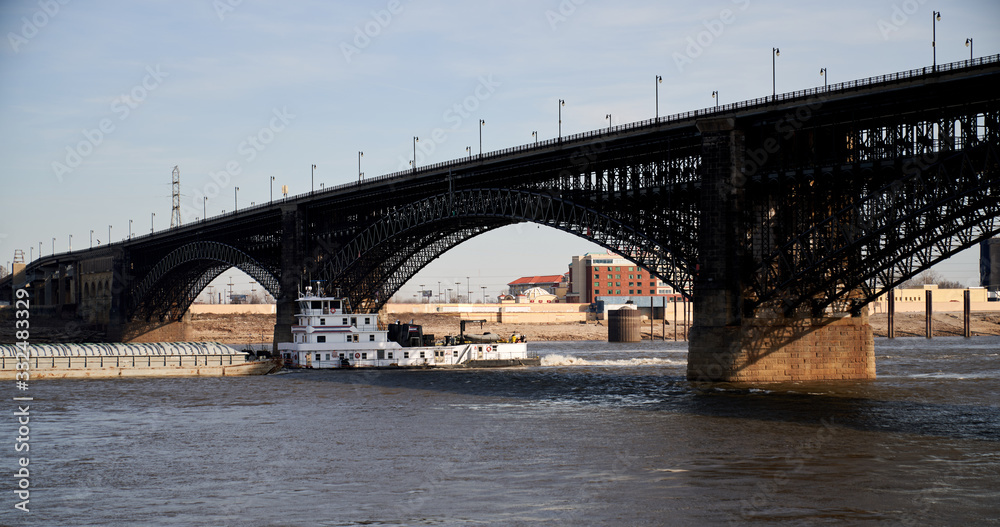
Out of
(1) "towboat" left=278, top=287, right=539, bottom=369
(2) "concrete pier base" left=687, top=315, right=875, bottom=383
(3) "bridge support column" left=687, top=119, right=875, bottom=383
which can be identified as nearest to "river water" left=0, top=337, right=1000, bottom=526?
(2) "concrete pier base" left=687, top=315, right=875, bottom=383

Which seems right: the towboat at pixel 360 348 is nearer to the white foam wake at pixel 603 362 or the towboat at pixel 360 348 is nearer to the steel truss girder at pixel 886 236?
the white foam wake at pixel 603 362

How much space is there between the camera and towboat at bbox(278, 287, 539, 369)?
78688 millimetres

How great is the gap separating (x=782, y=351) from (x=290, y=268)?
65647mm

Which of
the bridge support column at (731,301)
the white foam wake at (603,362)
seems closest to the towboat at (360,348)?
the white foam wake at (603,362)

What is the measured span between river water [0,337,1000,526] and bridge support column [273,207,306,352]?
160 ft

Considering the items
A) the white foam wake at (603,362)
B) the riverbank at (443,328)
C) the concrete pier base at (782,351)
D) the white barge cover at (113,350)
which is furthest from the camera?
the riverbank at (443,328)

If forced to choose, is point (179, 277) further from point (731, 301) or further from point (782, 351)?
point (782, 351)

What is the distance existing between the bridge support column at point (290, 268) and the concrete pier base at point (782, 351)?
6061 centimetres

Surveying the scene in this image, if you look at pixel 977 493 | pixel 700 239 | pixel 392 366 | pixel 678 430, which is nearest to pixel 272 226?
pixel 392 366

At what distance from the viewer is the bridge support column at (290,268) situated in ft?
367

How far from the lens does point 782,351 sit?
6044 centimetres

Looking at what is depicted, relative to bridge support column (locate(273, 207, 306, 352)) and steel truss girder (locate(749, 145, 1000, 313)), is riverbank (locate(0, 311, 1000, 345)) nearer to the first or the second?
bridge support column (locate(273, 207, 306, 352))

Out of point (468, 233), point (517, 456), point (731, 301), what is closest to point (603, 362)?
point (468, 233)

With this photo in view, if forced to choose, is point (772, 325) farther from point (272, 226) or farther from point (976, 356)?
point (272, 226)
